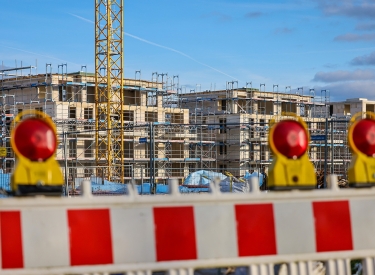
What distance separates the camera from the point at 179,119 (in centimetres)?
5822

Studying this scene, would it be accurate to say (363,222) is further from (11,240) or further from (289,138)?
(11,240)

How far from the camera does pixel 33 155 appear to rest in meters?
3.05

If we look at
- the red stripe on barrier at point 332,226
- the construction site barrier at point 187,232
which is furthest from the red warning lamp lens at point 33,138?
the red stripe on barrier at point 332,226

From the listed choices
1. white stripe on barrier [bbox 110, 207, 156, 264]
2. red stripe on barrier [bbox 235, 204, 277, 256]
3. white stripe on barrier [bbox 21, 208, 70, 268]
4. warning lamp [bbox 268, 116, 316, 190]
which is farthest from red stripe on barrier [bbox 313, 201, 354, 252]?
white stripe on barrier [bbox 21, 208, 70, 268]

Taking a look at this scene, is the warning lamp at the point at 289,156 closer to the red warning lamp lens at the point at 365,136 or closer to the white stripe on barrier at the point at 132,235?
the red warning lamp lens at the point at 365,136

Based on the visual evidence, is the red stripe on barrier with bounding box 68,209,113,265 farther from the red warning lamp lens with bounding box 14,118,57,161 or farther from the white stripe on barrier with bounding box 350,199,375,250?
the white stripe on barrier with bounding box 350,199,375,250

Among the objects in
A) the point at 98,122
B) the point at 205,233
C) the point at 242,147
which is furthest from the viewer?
the point at 242,147

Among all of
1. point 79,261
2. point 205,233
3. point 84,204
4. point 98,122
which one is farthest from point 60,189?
point 98,122

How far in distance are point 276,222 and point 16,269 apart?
4.02 feet

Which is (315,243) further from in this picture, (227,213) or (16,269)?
(16,269)

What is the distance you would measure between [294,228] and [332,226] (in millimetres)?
210

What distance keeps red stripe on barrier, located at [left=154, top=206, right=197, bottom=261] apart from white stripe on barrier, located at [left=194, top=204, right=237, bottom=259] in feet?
0.13

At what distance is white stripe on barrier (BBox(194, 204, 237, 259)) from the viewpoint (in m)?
3.10

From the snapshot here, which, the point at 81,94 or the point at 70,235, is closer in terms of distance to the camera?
the point at 70,235
